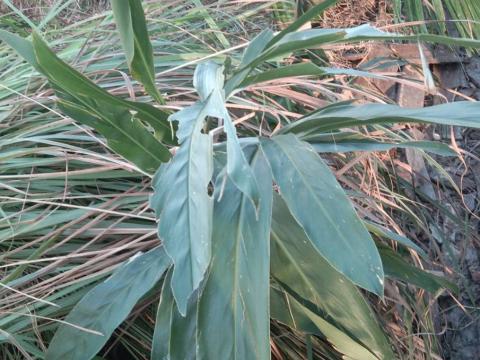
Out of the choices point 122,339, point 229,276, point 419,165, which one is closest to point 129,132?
point 229,276

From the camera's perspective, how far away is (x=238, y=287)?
845 mm

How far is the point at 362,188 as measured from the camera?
4.28 feet

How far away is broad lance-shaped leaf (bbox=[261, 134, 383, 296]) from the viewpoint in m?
0.81

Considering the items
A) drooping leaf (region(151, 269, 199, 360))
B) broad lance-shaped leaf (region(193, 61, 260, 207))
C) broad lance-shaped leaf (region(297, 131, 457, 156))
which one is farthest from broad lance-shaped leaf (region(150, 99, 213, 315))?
broad lance-shaped leaf (region(297, 131, 457, 156))

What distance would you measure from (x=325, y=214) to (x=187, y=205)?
0.18 metres

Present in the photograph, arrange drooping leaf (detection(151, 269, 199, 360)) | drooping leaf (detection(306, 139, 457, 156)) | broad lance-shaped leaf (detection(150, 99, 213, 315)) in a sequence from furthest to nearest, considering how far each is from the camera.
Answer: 1. drooping leaf (detection(306, 139, 457, 156))
2. drooping leaf (detection(151, 269, 199, 360))
3. broad lance-shaped leaf (detection(150, 99, 213, 315))

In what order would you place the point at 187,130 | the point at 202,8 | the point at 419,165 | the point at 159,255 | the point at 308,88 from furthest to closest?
the point at 419,165, the point at 202,8, the point at 308,88, the point at 159,255, the point at 187,130

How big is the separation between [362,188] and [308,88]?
254mm

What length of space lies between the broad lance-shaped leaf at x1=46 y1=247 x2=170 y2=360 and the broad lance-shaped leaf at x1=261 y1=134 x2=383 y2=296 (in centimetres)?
22

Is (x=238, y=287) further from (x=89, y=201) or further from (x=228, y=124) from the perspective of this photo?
(x=89, y=201)

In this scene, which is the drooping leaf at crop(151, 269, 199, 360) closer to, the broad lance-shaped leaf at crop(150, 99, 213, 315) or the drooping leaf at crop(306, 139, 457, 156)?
the broad lance-shaped leaf at crop(150, 99, 213, 315)

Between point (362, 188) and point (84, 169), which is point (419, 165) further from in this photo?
point (84, 169)

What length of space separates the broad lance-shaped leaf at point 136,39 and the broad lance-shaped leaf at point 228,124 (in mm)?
74

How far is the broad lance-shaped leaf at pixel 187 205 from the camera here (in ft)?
2.38
